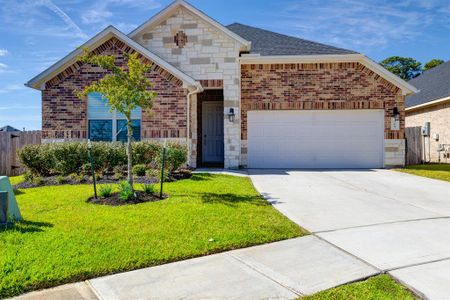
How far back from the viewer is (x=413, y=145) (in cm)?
1650

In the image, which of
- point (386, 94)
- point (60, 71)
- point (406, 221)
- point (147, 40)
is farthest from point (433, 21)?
point (60, 71)

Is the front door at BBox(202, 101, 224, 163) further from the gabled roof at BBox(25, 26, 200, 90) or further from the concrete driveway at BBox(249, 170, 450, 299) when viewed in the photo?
the concrete driveway at BBox(249, 170, 450, 299)

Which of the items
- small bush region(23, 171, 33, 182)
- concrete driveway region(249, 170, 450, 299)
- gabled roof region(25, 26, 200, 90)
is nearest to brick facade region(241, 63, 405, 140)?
gabled roof region(25, 26, 200, 90)

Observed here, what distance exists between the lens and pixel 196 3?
1394 cm

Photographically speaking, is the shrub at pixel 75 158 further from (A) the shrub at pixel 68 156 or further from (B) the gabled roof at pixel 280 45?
(B) the gabled roof at pixel 280 45

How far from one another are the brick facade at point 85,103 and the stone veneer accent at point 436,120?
46.4ft

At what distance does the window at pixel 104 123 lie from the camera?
40.2 ft

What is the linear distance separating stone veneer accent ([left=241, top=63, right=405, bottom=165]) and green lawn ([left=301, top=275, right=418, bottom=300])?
1084cm

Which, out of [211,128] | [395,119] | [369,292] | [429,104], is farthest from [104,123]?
[429,104]

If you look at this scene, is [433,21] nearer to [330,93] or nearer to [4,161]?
[330,93]

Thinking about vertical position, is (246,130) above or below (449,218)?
above

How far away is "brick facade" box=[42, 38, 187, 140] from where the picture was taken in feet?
39.7

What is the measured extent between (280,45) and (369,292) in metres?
13.2

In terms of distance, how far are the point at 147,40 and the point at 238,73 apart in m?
Result: 3.95
